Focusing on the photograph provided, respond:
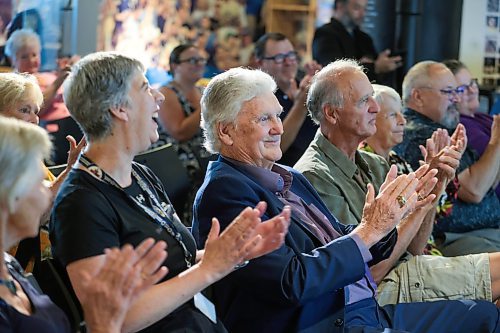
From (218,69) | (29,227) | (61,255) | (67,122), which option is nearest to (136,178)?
(61,255)

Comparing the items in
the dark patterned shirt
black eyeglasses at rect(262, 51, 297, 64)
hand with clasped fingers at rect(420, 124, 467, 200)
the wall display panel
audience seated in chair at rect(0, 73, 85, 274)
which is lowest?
the dark patterned shirt

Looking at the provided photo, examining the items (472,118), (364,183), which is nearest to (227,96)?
(364,183)

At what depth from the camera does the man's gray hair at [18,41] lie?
5.25m

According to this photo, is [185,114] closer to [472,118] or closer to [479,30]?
[472,118]

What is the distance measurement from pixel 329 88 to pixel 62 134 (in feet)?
6.24

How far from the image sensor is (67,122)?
4.89 metres

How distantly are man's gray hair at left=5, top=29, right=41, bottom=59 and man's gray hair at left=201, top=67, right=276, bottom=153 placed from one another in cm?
273

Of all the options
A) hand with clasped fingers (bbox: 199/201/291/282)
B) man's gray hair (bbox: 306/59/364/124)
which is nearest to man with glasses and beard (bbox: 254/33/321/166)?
man's gray hair (bbox: 306/59/364/124)

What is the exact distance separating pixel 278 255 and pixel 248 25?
6.02 m

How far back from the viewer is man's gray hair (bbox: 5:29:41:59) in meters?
5.25

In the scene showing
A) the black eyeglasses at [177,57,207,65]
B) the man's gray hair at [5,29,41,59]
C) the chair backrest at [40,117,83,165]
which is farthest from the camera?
the black eyeglasses at [177,57,207,65]

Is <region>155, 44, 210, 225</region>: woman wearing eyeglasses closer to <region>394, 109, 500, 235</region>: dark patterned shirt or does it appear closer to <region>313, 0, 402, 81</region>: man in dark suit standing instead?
<region>313, 0, 402, 81</region>: man in dark suit standing

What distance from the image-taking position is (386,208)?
106 inches

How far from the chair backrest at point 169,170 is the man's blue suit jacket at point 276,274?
130 centimetres
